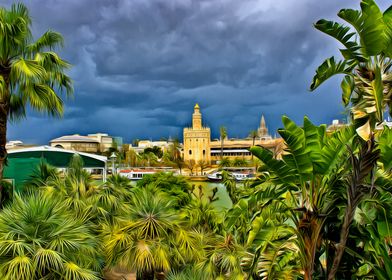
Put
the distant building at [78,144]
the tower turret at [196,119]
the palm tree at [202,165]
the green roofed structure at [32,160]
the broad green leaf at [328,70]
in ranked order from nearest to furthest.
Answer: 1. the broad green leaf at [328,70]
2. the green roofed structure at [32,160]
3. the palm tree at [202,165]
4. the distant building at [78,144]
5. the tower turret at [196,119]

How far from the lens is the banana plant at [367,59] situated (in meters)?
3.86

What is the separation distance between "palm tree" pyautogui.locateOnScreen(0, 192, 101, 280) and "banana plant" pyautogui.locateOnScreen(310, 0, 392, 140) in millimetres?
4843

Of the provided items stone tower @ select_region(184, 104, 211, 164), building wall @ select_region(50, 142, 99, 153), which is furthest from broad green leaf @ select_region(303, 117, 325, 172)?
building wall @ select_region(50, 142, 99, 153)

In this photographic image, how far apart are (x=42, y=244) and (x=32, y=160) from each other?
744 cm

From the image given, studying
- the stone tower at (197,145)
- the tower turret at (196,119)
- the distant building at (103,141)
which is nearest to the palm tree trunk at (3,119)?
the stone tower at (197,145)

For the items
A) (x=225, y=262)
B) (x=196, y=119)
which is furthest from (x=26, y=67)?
(x=196, y=119)

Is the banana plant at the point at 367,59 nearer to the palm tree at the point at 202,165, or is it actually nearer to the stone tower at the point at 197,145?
the palm tree at the point at 202,165

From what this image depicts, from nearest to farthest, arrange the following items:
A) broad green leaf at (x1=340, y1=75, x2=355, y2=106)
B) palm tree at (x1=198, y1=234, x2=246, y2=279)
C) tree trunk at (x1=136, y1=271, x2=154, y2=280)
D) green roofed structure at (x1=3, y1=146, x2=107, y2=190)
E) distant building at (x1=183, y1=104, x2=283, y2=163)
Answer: broad green leaf at (x1=340, y1=75, x2=355, y2=106) < palm tree at (x1=198, y1=234, x2=246, y2=279) < tree trunk at (x1=136, y1=271, x2=154, y2=280) < green roofed structure at (x1=3, y1=146, x2=107, y2=190) < distant building at (x1=183, y1=104, x2=283, y2=163)

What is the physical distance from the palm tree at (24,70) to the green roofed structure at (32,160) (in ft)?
6.97

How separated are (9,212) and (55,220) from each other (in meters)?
0.82

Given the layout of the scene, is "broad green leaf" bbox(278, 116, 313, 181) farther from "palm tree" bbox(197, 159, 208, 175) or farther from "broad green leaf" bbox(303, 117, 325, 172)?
"palm tree" bbox(197, 159, 208, 175)

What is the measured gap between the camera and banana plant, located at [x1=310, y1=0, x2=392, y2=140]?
3.86 metres

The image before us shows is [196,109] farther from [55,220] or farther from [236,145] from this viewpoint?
[55,220]

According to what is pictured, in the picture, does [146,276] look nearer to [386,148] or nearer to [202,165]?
[386,148]
